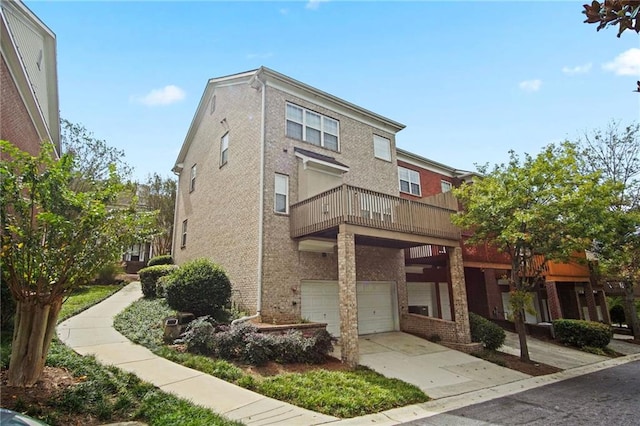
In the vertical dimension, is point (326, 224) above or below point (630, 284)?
above

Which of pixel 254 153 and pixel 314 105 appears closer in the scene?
pixel 254 153

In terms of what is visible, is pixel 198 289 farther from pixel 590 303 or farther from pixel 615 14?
pixel 590 303

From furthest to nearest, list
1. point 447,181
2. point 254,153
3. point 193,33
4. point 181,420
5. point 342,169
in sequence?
1. point 447,181
2. point 342,169
3. point 254,153
4. point 193,33
5. point 181,420

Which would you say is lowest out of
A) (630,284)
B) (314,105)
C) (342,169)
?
(630,284)

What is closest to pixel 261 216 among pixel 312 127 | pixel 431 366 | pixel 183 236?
pixel 312 127

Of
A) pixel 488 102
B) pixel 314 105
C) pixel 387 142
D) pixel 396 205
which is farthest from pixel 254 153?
pixel 488 102

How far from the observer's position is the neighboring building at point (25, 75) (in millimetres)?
9266

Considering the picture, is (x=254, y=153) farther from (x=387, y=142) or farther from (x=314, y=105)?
(x=387, y=142)

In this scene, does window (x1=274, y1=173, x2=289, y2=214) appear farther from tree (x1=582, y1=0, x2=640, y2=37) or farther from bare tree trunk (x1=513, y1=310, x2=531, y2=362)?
tree (x1=582, y1=0, x2=640, y2=37)

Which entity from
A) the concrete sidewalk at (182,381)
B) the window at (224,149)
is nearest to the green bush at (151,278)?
the concrete sidewalk at (182,381)

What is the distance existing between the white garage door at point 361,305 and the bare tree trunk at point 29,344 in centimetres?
807

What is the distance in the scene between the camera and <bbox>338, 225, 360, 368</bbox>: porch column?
377 inches

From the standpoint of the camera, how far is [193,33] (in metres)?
9.06

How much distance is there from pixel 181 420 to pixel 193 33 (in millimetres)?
8618
